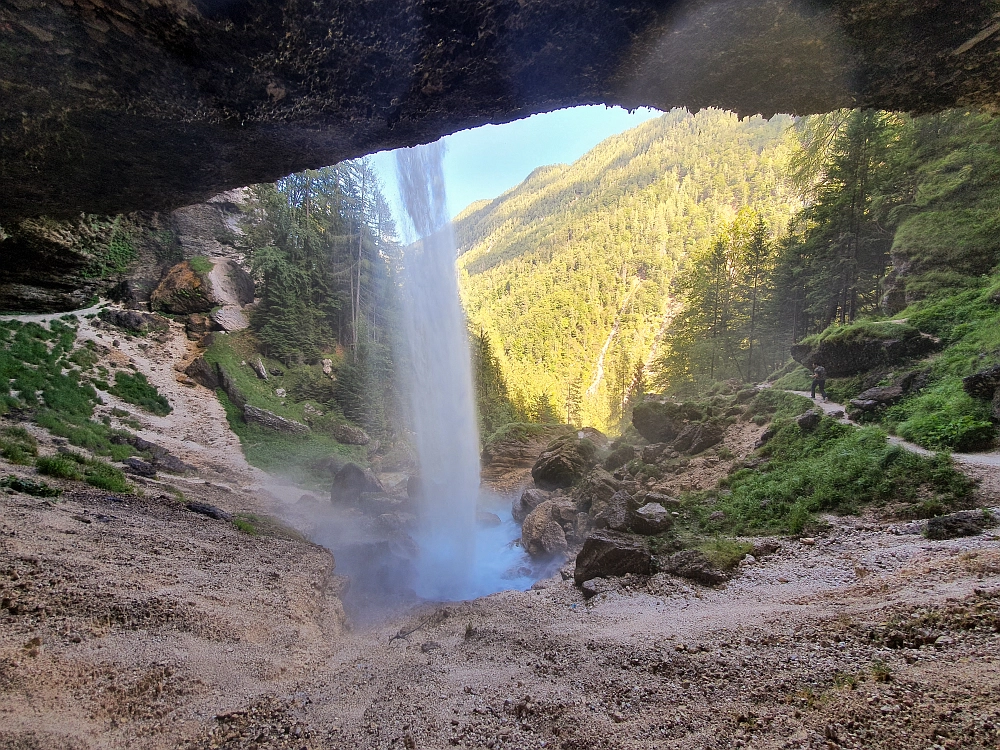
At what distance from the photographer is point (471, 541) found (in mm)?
16266

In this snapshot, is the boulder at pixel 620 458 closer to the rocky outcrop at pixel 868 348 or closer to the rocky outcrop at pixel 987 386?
the rocky outcrop at pixel 868 348

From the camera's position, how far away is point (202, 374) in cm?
2406

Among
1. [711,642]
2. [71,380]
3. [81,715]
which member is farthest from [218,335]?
[711,642]

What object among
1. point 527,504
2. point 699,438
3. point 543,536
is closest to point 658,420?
point 699,438

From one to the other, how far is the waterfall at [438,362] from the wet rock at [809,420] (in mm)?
13487

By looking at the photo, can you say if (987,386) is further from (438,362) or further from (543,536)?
(438,362)

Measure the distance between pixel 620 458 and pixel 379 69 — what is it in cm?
2055

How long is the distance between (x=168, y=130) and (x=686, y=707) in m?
9.38

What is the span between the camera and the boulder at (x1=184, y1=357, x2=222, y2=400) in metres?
24.0

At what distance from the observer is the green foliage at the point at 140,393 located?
1945 cm

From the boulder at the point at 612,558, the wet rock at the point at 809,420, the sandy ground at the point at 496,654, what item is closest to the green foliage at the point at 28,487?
the sandy ground at the point at 496,654

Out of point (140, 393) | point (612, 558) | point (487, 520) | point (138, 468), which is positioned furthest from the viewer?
point (140, 393)

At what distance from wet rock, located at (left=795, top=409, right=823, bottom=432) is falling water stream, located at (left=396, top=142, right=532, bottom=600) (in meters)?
11.5

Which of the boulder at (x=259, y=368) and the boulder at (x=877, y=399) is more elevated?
the boulder at (x=259, y=368)
